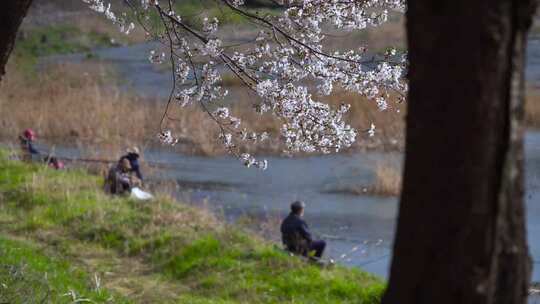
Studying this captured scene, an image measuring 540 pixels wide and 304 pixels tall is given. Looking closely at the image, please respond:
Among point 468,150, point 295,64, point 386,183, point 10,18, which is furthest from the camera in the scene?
point 386,183

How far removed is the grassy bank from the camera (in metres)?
10.4

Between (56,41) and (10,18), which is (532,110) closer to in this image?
(10,18)

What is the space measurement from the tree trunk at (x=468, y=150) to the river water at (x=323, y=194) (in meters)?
9.84

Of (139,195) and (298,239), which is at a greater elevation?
(139,195)

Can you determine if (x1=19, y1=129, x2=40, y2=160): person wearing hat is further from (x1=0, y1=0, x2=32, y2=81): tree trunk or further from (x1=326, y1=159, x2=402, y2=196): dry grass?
(x1=0, y1=0, x2=32, y2=81): tree trunk

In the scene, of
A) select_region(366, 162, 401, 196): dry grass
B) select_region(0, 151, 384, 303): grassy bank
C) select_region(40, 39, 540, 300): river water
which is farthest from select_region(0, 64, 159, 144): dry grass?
select_region(0, 151, 384, 303): grassy bank

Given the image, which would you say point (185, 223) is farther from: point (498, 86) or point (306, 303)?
point (498, 86)

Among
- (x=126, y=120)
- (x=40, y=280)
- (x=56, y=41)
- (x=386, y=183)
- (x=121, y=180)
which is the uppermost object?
(x=56, y=41)

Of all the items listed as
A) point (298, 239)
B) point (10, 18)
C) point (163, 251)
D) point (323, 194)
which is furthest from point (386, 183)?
point (10, 18)

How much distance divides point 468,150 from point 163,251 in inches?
363

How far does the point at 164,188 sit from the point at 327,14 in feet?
28.2

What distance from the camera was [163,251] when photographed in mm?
11789

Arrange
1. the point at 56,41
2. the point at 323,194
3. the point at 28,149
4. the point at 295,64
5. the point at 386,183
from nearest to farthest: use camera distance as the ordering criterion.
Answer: the point at 295,64 → the point at 28,149 → the point at 386,183 → the point at 323,194 → the point at 56,41

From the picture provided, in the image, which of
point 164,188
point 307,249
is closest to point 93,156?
point 164,188
